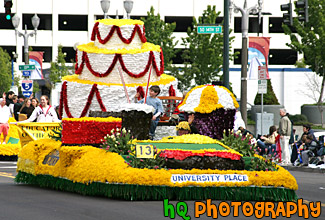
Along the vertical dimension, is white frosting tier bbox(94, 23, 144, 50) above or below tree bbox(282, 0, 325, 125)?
below

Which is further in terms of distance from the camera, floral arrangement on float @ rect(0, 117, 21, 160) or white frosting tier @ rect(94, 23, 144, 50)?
floral arrangement on float @ rect(0, 117, 21, 160)

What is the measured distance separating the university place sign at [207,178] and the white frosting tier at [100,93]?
6688 millimetres

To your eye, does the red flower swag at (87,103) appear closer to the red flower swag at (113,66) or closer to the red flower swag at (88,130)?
the red flower swag at (113,66)

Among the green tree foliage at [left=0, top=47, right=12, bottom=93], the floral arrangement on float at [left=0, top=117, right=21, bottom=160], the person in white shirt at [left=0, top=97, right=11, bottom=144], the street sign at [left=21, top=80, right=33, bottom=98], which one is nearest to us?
the person in white shirt at [left=0, top=97, right=11, bottom=144]

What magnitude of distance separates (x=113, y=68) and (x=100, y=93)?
74 cm

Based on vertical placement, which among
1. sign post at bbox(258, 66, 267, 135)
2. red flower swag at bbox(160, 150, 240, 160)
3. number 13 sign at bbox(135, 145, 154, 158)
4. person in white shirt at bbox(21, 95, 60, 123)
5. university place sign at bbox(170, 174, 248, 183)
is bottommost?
university place sign at bbox(170, 174, 248, 183)

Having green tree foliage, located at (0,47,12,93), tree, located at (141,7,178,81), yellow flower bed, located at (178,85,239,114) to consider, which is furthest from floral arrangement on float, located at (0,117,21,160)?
green tree foliage, located at (0,47,12,93)

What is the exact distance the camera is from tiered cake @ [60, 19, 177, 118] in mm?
18516

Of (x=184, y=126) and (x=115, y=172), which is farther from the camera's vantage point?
(x=184, y=126)

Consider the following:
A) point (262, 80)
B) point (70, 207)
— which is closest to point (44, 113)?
point (70, 207)

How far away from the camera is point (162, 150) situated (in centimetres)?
1209

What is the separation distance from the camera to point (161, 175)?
38.0 ft

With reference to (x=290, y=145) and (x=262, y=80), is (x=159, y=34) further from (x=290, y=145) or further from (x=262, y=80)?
(x=290, y=145)

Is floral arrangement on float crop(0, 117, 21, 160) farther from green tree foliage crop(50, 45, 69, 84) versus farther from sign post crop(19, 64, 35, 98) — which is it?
green tree foliage crop(50, 45, 69, 84)
